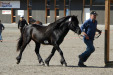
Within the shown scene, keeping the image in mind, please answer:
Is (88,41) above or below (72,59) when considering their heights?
above

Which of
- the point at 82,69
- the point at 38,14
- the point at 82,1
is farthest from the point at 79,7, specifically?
the point at 82,69

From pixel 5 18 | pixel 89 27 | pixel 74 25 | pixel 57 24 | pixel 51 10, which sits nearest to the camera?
pixel 89 27

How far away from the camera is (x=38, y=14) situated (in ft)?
171

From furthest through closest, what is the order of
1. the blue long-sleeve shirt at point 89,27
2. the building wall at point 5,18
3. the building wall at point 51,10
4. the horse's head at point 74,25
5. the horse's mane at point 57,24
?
the building wall at point 5,18 → the building wall at point 51,10 → the horse's mane at point 57,24 → the horse's head at point 74,25 → the blue long-sleeve shirt at point 89,27

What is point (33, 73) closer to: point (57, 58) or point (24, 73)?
point (24, 73)

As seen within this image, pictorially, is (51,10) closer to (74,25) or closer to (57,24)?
(57,24)

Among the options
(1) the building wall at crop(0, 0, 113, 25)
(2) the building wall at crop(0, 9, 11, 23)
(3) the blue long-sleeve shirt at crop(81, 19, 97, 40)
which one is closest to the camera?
(3) the blue long-sleeve shirt at crop(81, 19, 97, 40)

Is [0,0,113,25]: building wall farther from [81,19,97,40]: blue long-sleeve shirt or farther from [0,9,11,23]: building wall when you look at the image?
[81,19,97,40]: blue long-sleeve shirt

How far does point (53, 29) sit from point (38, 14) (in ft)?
133

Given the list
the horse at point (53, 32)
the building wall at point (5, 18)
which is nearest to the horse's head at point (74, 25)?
the horse at point (53, 32)

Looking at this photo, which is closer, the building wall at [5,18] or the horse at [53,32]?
the horse at [53,32]

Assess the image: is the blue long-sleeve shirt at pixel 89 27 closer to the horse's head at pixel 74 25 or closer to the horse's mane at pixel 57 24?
the horse's head at pixel 74 25

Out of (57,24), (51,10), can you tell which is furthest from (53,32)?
(51,10)

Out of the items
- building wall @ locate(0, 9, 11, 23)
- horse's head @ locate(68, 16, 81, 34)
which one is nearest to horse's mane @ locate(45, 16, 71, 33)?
horse's head @ locate(68, 16, 81, 34)
